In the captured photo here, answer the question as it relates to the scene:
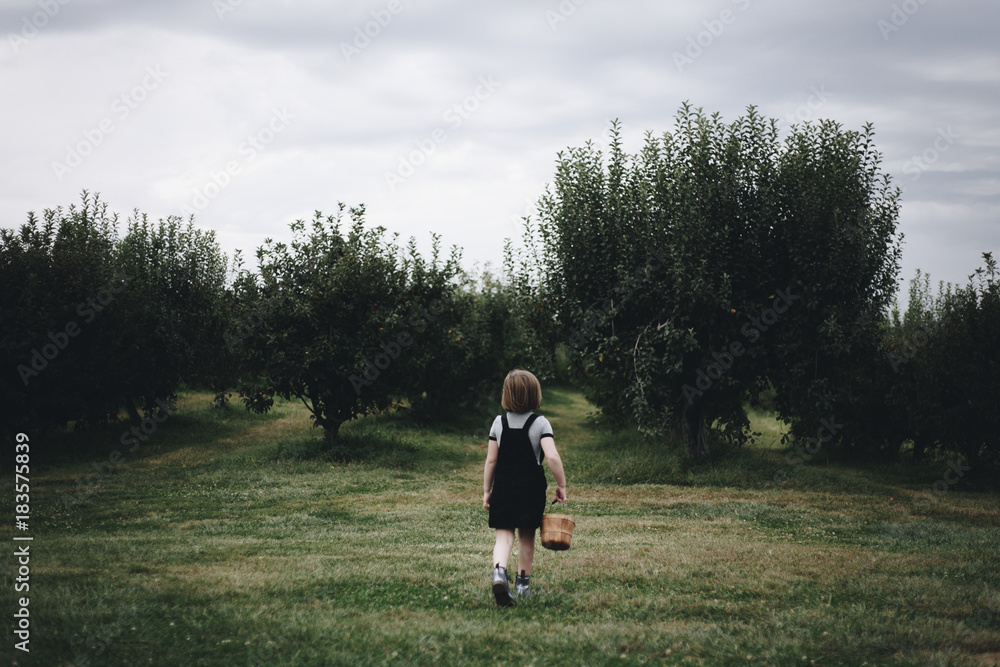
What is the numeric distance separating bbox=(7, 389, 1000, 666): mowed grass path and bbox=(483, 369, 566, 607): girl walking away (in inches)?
26.8

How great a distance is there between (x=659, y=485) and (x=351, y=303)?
980 cm

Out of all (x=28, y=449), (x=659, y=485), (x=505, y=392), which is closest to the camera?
(x=505, y=392)

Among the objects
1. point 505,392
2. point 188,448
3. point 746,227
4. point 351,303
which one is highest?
point 746,227

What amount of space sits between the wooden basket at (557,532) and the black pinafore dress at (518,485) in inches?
6.0

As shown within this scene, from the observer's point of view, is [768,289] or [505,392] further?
[768,289]

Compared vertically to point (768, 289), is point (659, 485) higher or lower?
lower

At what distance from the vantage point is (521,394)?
6469 millimetres

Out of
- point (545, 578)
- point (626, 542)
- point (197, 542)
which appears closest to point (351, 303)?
point (197, 542)

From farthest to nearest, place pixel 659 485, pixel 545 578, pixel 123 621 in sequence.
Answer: pixel 659 485 < pixel 545 578 < pixel 123 621

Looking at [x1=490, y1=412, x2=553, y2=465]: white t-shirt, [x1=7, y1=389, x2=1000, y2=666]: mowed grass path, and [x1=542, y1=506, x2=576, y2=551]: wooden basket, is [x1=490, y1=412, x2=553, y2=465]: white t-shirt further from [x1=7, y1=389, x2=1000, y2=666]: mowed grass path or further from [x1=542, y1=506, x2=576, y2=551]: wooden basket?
[x1=7, y1=389, x2=1000, y2=666]: mowed grass path

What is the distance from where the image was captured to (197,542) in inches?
365

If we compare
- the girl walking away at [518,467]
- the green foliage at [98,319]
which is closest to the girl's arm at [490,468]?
the girl walking away at [518,467]

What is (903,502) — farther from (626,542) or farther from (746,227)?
(626,542)

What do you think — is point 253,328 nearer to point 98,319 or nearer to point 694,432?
point 98,319
